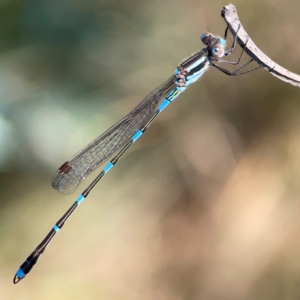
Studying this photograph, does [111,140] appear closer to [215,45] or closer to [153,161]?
[153,161]

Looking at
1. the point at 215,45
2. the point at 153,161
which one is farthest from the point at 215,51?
the point at 153,161

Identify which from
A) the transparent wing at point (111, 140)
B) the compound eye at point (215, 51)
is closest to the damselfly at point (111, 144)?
the transparent wing at point (111, 140)

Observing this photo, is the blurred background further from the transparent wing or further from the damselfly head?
the damselfly head

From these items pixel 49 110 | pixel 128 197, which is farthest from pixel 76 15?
pixel 128 197

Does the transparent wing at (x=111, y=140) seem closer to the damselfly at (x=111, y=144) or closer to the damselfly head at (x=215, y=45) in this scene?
the damselfly at (x=111, y=144)

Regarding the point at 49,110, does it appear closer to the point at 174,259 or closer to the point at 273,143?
the point at 174,259

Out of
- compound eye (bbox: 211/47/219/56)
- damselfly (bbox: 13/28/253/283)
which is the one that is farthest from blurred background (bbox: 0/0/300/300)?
compound eye (bbox: 211/47/219/56)
